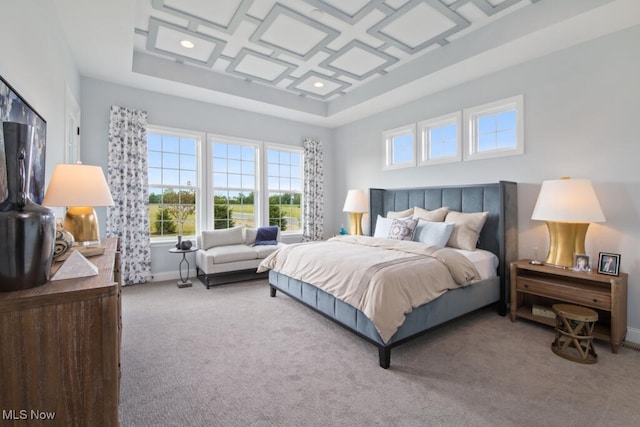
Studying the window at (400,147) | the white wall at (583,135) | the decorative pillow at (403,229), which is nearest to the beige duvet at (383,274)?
the decorative pillow at (403,229)

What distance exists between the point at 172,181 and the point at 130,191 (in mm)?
650

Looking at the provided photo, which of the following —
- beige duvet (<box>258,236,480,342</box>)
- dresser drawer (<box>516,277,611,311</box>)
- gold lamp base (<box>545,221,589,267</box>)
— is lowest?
dresser drawer (<box>516,277,611,311</box>)

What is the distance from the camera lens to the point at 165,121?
458cm

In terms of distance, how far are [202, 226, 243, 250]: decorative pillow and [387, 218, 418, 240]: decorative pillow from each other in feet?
8.35

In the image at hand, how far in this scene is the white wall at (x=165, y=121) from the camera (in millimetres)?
4059

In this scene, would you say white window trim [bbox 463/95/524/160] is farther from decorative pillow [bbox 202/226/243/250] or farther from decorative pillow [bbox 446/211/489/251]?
decorative pillow [bbox 202/226/243/250]

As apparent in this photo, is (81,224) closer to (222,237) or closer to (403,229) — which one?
(222,237)

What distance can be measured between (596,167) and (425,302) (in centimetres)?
225

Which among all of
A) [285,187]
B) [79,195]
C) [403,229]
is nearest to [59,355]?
[79,195]

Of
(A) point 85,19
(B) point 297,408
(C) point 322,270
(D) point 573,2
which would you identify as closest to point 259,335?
(C) point 322,270

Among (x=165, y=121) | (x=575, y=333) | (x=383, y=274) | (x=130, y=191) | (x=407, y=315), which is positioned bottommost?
(x=575, y=333)

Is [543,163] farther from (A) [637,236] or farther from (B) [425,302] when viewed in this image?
(B) [425,302]

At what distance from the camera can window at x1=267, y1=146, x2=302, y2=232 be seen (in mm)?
5742


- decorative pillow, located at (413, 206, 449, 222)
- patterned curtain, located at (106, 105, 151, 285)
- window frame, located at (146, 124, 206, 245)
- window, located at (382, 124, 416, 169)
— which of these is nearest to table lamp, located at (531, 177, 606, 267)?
decorative pillow, located at (413, 206, 449, 222)
